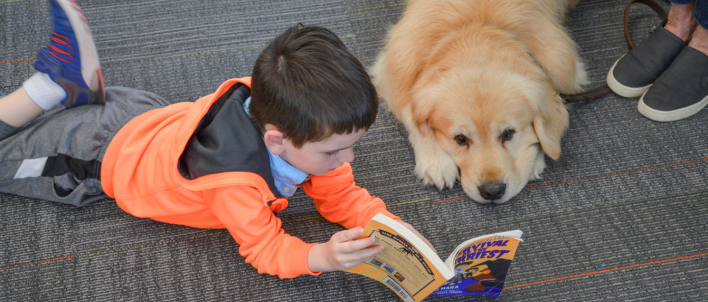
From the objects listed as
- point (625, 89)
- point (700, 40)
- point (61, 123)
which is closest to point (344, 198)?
point (61, 123)

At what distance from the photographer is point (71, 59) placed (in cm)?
149

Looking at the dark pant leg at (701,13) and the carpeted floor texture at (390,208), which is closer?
the carpeted floor texture at (390,208)

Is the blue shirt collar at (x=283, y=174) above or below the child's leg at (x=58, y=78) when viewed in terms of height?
below

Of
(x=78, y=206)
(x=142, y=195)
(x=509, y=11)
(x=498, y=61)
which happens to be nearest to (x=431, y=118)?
(x=498, y=61)

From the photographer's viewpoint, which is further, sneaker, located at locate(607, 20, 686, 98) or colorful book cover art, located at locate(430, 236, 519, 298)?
sneaker, located at locate(607, 20, 686, 98)

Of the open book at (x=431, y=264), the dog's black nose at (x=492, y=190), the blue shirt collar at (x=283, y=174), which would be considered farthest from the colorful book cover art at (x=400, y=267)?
the dog's black nose at (x=492, y=190)

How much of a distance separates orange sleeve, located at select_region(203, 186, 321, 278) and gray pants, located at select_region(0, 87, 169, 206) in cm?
45

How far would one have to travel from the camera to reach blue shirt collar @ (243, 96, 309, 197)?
4.14ft

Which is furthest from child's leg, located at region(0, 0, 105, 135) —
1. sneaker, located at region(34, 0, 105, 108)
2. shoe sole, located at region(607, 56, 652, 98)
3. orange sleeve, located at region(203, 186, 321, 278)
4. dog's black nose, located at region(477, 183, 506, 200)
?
shoe sole, located at region(607, 56, 652, 98)

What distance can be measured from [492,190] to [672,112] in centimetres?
87

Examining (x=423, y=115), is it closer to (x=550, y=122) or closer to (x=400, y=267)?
(x=550, y=122)

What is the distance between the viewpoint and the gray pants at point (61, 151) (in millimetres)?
1442

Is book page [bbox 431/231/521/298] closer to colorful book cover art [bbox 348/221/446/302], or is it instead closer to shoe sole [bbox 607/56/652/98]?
colorful book cover art [bbox 348/221/446/302]

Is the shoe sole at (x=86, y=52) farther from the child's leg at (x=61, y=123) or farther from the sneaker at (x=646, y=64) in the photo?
the sneaker at (x=646, y=64)
